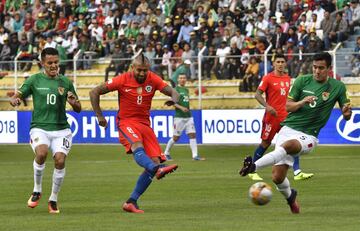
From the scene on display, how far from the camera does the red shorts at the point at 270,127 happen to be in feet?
75.6

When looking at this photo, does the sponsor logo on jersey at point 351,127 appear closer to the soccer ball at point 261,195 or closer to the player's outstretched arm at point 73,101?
the player's outstretched arm at point 73,101

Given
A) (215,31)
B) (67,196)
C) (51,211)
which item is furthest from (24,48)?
(51,211)

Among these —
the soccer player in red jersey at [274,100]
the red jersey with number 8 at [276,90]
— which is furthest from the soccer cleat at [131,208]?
the red jersey with number 8 at [276,90]

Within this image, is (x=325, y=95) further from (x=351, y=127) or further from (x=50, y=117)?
(x=351, y=127)

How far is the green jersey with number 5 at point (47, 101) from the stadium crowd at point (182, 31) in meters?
18.8

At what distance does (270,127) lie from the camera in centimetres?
2311

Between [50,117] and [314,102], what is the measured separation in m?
4.00

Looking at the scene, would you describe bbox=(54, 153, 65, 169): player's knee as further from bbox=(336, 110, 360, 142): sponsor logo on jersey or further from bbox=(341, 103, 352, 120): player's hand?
bbox=(336, 110, 360, 142): sponsor logo on jersey

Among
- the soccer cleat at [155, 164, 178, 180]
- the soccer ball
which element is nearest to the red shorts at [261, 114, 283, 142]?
the soccer cleat at [155, 164, 178, 180]

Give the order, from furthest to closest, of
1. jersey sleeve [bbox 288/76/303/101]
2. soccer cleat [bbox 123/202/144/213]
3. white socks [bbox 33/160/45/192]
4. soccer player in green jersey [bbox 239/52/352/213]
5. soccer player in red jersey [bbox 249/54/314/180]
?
1. soccer player in red jersey [bbox 249/54/314/180]
2. white socks [bbox 33/160/45/192]
3. soccer cleat [bbox 123/202/144/213]
4. jersey sleeve [bbox 288/76/303/101]
5. soccer player in green jersey [bbox 239/52/352/213]

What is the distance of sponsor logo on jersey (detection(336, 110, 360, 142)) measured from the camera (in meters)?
33.3

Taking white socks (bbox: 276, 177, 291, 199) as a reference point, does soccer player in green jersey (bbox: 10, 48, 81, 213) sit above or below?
above

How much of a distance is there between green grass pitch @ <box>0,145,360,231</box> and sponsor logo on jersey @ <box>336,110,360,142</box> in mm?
2409

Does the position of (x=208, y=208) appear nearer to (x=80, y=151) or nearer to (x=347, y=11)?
(x=80, y=151)
